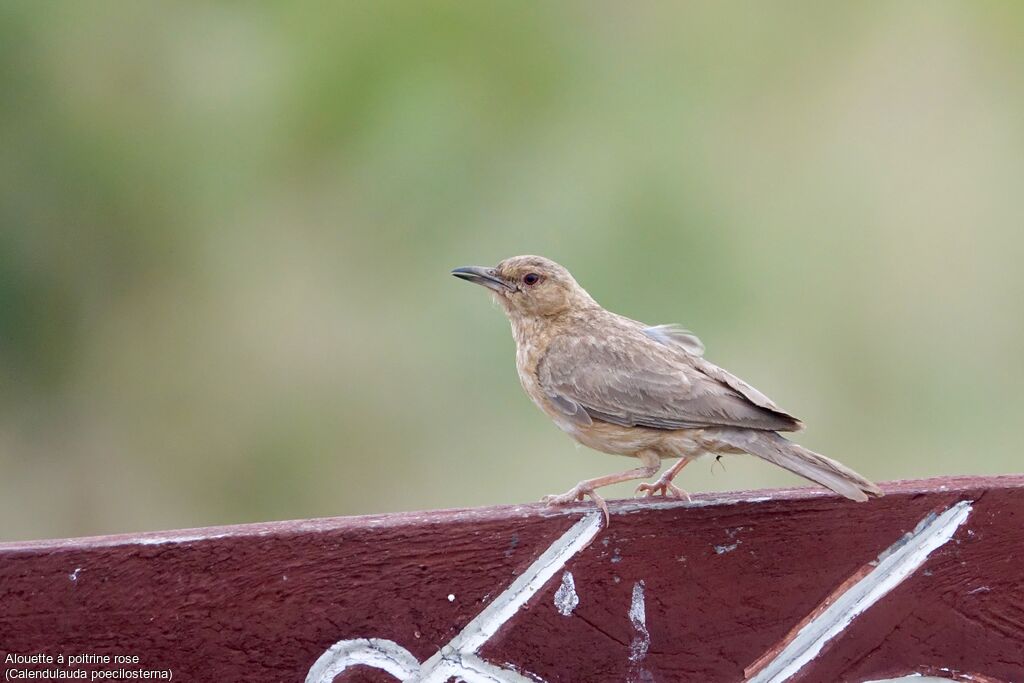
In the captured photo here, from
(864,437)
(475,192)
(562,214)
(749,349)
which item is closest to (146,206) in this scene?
(475,192)

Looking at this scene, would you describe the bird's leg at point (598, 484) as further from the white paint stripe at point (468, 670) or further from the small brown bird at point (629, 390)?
the white paint stripe at point (468, 670)

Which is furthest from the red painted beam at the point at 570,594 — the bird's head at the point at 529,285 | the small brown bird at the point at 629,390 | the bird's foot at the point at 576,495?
the bird's head at the point at 529,285

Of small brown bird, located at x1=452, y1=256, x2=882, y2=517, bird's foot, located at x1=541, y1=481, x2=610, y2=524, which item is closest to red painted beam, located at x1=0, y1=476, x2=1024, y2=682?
small brown bird, located at x1=452, y1=256, x2=882, y2=517

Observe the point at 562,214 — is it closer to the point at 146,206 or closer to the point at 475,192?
the point at 475,192

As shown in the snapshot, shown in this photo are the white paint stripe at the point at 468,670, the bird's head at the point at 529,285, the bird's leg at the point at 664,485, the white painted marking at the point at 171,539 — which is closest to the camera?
the white painted marking at the point at 171,539

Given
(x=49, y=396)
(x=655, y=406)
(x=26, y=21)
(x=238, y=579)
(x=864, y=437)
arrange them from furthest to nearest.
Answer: (x=26, y=21), (x=49, y=396), (x=864, y=437), (x=655, y=406), (x=238, y=579)

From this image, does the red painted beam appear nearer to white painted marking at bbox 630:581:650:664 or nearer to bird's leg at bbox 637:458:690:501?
white painted marking at bbox 630:581:650:664

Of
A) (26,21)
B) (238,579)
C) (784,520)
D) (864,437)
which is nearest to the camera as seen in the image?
(238,579)
